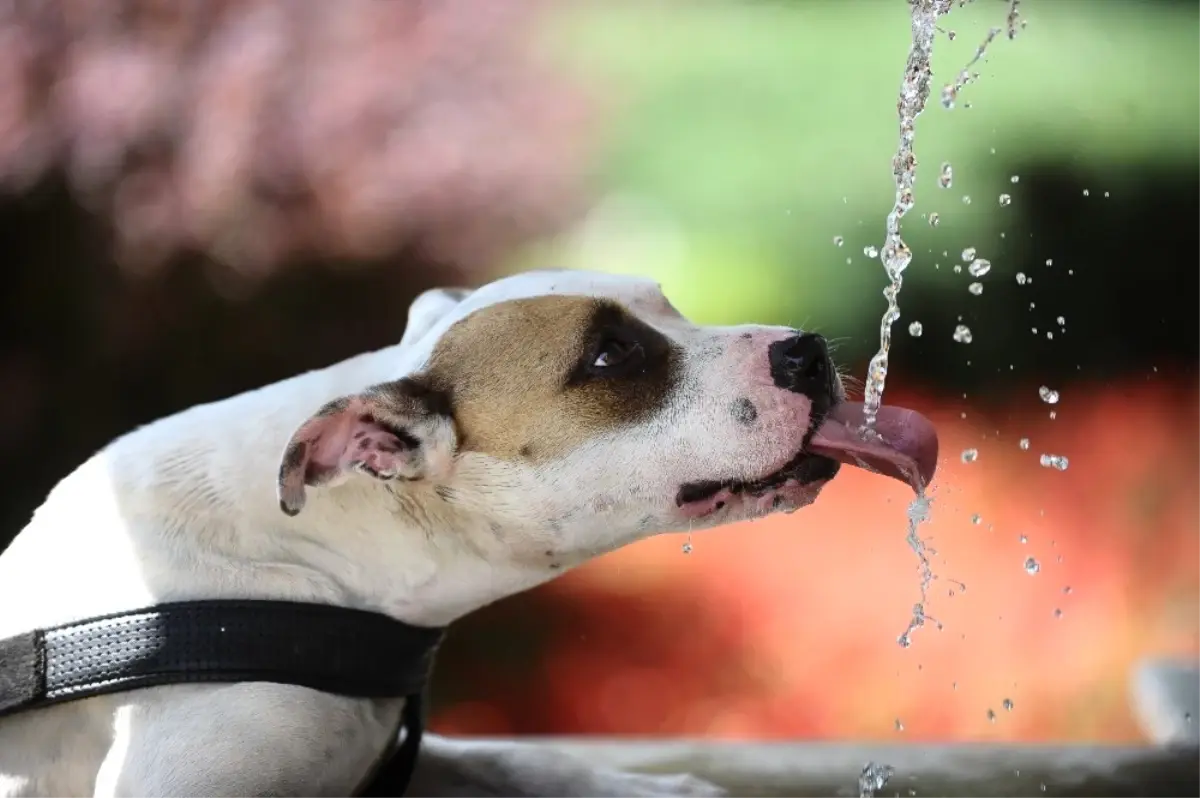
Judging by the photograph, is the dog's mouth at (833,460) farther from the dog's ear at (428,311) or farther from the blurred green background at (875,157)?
the blurred green background at (875,157)

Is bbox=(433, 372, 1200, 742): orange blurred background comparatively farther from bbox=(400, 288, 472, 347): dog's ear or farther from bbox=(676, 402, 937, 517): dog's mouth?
bbox=(676, 402, 937, 517): dog's mouth

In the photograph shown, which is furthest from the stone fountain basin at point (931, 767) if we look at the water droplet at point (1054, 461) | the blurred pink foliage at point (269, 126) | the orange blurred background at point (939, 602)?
the blurred pink foliage at point (269, 126)

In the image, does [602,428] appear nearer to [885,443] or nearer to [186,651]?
[885,443]

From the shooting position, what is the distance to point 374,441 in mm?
1824

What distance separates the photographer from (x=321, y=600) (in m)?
1.87

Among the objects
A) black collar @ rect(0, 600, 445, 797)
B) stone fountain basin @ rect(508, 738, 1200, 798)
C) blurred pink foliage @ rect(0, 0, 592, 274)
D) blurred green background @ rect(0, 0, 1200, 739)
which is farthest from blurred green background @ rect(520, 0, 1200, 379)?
black collar @ rect(0, 600, 445, 797)

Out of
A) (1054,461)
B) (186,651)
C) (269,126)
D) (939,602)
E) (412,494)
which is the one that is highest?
(269,126)

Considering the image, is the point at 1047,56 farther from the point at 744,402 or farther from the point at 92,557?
the point at 92,557

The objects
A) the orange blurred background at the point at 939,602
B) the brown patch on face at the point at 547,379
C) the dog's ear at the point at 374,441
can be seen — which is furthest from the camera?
the orange blurred background at the point at 939,602

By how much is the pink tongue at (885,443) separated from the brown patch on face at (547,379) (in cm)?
22

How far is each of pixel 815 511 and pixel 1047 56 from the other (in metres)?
1.49

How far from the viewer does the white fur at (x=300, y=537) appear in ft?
5.84

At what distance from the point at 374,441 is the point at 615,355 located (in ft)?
1.14

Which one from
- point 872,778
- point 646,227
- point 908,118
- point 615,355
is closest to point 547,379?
point 615,355
